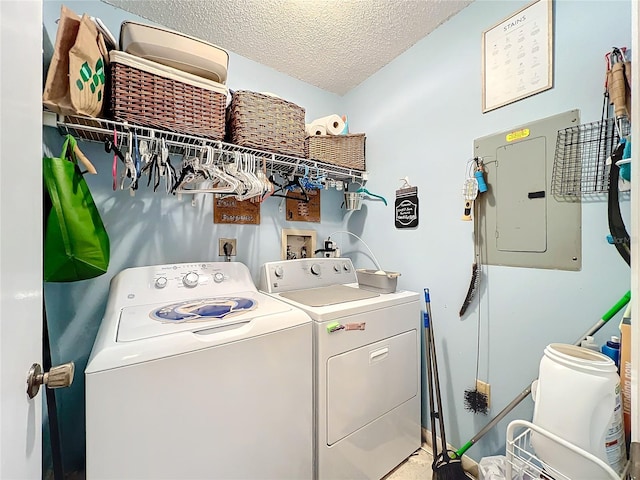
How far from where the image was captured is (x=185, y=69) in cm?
133

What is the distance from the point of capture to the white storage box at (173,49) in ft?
3.96

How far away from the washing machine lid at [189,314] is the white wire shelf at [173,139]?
778mm

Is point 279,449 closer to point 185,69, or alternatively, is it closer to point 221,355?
point 221,355

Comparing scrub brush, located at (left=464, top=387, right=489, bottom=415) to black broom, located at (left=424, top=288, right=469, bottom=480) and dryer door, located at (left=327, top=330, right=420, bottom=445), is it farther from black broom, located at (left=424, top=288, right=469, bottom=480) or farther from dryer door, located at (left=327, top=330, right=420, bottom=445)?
dryer door, located at (left=327, top=330, right=420, bottom=445)

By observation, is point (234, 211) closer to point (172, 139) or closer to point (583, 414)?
point (172, 139)

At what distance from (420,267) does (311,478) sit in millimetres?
1276

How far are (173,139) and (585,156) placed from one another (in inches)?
73.3

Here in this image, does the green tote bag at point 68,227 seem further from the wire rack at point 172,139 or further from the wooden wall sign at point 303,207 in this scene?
the wooden wall sign at point 303,207

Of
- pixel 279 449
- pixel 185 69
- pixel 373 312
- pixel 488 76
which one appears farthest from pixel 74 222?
pixel 488 76

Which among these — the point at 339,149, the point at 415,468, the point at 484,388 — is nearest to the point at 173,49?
the point at 339,149

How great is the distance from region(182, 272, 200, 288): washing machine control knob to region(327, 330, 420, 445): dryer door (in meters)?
0.81

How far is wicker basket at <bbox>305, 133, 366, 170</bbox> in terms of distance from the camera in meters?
1.82

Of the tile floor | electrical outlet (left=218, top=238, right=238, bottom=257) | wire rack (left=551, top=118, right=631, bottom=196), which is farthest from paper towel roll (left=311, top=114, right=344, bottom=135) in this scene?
the tile floor

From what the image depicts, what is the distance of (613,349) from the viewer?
975 millimetres
